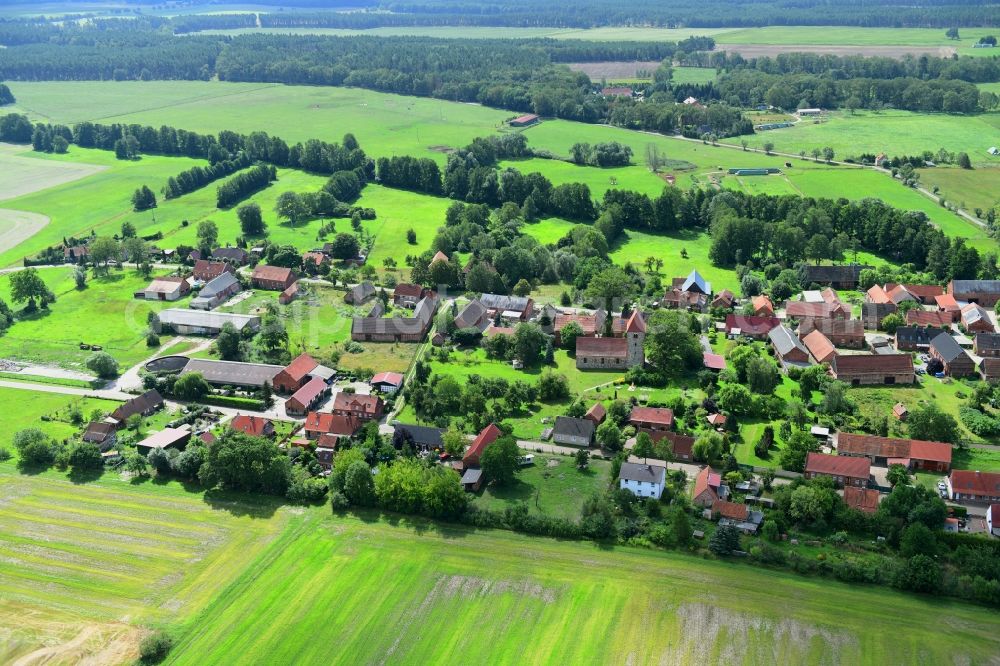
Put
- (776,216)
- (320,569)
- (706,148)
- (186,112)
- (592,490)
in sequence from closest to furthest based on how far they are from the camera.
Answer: (320,569) < (592,490) < (776,216) < (706,148) < (186,112)

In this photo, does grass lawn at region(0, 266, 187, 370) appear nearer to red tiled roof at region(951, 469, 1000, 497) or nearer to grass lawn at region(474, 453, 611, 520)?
grass lawn at region(474, 453, 611, 520)

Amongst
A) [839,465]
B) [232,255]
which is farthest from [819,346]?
[232,255]

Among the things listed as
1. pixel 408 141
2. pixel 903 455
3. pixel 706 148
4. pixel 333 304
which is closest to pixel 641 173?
pixel 706 148

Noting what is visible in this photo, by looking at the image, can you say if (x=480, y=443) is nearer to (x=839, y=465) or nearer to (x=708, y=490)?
(x=708, y=490)

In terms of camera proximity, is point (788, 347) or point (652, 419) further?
point (788, 347)

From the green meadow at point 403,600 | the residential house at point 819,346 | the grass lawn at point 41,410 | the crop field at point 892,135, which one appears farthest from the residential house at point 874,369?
the crop field at point 892,135

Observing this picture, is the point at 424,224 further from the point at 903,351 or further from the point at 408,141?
the point at 903,351
